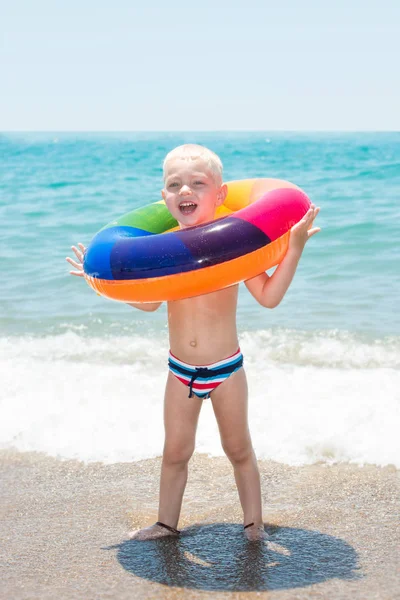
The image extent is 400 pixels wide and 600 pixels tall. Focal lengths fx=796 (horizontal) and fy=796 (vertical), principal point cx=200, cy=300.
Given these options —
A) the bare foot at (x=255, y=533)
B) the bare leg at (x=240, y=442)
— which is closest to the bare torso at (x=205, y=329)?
the bare leg at (x=240, y=442)

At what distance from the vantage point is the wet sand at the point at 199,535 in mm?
2482

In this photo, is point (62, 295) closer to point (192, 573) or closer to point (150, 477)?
→ point (150, 477)

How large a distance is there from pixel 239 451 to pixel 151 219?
979 mm

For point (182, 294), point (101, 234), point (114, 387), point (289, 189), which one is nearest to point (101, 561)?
point (182, 294)

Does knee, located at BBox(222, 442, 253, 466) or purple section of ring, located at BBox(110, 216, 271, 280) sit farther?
knee, located at BBox(222, 442, 253, 466)

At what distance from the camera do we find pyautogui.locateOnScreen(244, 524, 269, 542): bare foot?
9.23ft

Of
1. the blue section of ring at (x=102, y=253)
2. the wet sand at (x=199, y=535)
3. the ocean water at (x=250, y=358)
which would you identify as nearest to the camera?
the wet sand at (x=199, y=535)

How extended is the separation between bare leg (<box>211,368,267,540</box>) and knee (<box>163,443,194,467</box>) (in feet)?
0.46

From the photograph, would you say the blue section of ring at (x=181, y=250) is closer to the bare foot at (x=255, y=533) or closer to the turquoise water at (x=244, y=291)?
the bare foot at (x=255, y=533)

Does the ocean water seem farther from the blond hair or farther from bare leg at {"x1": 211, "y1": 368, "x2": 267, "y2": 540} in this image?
the blond hair

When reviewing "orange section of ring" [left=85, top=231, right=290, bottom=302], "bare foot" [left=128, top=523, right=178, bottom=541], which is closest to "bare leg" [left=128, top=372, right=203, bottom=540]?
"bare foot" [left=128, top=523, right=178, bottom=541]

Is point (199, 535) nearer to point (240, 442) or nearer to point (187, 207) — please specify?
point (240, 442)

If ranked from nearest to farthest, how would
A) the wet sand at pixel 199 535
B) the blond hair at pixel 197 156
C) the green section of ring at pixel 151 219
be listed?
the wet sand at pixel 199 535 < the blond hair at pixel 197 156 < the green section of ring at pixel 151 219

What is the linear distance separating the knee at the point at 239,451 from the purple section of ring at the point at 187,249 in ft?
2.34
